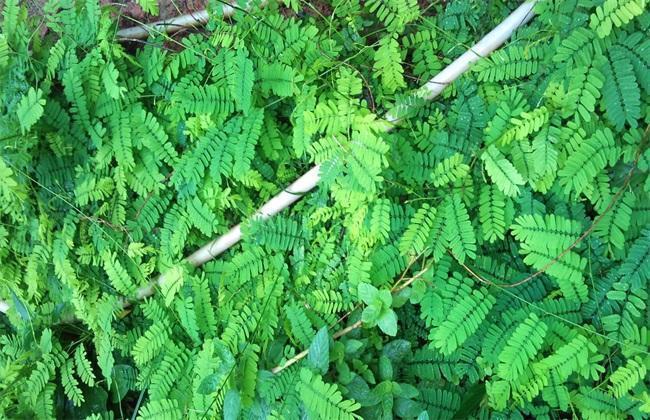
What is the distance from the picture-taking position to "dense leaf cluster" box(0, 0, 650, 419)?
2057 mm

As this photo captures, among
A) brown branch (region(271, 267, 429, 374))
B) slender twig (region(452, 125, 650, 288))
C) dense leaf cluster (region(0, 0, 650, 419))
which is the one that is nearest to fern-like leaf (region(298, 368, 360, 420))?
dense leaf cluster (region(0, 0, 650, 419))

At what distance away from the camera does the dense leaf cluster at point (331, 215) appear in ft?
6.75

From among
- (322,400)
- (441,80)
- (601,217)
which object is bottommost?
(322,400)

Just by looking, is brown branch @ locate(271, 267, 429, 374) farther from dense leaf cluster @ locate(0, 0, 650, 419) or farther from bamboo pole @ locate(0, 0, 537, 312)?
bamboo pole @ locate(0, 0, 537, 312)

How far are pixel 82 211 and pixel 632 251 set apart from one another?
2628 millimetres

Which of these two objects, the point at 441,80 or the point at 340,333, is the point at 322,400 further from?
the point at 441,80

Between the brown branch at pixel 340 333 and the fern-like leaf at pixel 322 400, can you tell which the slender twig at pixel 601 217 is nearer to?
the brown branch at pixel 340 333

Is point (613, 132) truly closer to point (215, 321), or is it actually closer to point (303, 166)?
point (303, 166)

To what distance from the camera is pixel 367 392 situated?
90.0 inches

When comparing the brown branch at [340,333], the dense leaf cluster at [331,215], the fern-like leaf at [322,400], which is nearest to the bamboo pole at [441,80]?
the dense leaf cluster at [331,215]

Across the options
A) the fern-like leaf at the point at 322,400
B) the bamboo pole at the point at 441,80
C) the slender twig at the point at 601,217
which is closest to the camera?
the slender twig at the point at 601,217

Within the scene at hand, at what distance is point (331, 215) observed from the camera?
2.45m

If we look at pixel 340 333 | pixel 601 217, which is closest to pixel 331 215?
pixel 340 333

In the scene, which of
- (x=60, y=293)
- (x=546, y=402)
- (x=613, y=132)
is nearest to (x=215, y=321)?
(x=60, y=293)
